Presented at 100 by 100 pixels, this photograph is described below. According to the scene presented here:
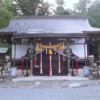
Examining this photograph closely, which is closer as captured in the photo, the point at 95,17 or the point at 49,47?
the point at 49,47

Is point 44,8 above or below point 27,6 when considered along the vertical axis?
above

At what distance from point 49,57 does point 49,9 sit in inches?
861

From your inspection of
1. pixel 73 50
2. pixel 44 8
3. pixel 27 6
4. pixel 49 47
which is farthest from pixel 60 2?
pixel 49 47

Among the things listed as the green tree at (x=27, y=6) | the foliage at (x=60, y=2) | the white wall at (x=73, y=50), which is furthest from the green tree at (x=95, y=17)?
the foliage at (x=60, y=2)

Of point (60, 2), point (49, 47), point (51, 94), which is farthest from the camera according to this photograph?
point (60, 2)

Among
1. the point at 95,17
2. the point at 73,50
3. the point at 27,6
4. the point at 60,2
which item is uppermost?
the point at 60,2

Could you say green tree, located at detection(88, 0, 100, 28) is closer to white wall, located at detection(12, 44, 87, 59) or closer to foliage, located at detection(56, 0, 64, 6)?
white wall, located at detection(12, 44, 87, 59)

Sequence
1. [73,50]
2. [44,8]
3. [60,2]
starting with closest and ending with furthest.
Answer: [73,50] → [44,8] → [60,2]

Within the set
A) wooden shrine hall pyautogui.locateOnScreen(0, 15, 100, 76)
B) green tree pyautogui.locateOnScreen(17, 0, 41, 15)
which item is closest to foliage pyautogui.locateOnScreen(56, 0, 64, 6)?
green tree pyautogui.locateOnScreen(17, 0, 41, 15)

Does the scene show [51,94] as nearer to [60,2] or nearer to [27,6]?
[27,6]

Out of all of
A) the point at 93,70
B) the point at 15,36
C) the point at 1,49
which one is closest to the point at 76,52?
the point at 93,70

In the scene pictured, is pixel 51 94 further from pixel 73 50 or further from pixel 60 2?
pixel 60 2

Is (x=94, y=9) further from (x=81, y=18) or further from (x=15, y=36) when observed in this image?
(x=15, y=36)

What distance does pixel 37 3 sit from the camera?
3117 cm
